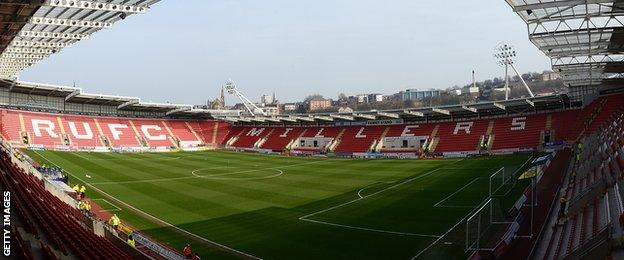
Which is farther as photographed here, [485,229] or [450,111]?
[450,111]

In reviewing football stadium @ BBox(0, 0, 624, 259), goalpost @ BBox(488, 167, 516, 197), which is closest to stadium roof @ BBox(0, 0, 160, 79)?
football stadium @ BBox(0, 0, 624, 259)

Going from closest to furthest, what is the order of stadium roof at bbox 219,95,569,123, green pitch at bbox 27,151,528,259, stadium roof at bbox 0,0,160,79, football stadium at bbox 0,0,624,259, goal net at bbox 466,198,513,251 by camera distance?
football stadium at bbox 0,0,624,259 → goal net at bbox 466,198,513,251 → stadium roof at bbox 0,0,160,79 → green pitch at bbox 27,151,528,259 → stadium roof at bbox 219,95,569,123

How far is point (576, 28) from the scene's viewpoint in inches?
853

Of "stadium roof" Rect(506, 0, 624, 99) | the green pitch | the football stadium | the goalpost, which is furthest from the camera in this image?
the goalpost

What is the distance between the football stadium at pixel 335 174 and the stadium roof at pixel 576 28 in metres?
0.10

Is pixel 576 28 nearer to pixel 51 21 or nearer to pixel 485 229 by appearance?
pixel 485 229

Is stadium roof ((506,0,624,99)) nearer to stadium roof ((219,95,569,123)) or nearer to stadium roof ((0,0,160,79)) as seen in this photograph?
stadium roof ((219,95,569,123))

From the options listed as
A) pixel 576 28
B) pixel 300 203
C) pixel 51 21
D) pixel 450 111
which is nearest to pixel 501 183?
pixel 576 28

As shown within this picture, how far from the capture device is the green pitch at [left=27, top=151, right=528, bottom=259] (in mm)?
18016

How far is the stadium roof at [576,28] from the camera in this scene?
59.7 feet

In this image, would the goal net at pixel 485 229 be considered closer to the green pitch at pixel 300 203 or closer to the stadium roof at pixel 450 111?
the green pitch at pixel 300 203

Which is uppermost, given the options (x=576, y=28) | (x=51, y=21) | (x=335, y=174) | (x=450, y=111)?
(x=51, y=21)

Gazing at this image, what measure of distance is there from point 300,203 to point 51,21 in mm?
17238

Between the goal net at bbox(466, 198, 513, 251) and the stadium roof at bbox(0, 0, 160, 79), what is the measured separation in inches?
712
